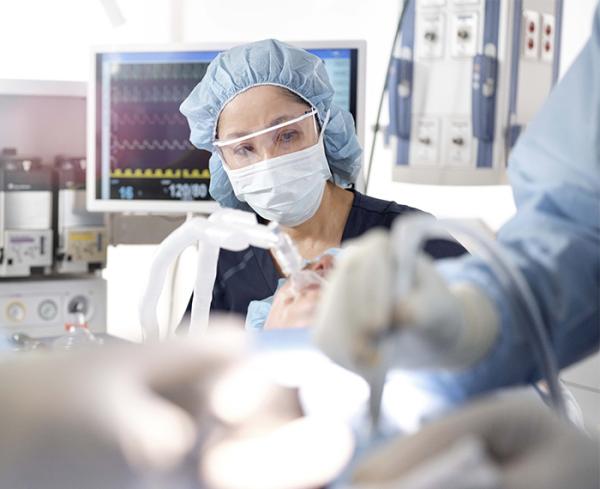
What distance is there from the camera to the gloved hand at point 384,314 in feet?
1.50

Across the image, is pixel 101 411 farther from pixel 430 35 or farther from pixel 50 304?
pixel 430 35

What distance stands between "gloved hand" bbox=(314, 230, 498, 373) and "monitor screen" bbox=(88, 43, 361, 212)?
1.75 m

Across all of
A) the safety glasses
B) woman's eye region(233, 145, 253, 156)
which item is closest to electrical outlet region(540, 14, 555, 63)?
the safety glasses

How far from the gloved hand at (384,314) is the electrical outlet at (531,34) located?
2.07 m

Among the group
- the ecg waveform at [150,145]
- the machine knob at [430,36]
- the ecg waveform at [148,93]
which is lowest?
the ecg waveform at [150,145]

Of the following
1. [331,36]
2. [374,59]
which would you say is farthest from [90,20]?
[374,59]

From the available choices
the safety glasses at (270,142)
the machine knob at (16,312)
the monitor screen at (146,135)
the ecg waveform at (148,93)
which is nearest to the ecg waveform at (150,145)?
the monitor screen at (146,135)

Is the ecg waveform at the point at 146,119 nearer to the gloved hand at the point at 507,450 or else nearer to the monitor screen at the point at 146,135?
the monitor screen at the point at 146,135

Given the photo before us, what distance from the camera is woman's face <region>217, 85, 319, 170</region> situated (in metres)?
1.61

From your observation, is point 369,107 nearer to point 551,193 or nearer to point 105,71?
point 105,71

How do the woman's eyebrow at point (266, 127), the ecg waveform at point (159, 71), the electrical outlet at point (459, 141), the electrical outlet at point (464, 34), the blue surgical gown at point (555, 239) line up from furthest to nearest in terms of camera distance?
the electrical outlet at point (459, 141) < the electrical outlet at point (464, 34) < the ecg waveform at point (159, 71) < the woman's eyebrow at point (266, 127) < the blue surgical gown at point (555, 239)

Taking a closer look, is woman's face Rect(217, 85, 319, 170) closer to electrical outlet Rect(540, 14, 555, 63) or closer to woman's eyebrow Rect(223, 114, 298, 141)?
woman's eyebrow Rect(223, 114, 298, 141)

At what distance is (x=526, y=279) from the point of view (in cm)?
61

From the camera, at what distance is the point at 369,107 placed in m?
3.01
